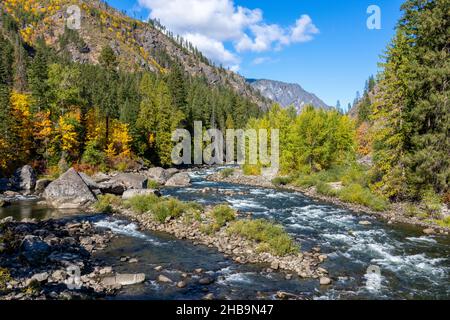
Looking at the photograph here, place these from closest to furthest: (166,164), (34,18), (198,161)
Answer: (166,164)
(198,161)
(34,18)

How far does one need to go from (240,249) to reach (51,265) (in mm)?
9996

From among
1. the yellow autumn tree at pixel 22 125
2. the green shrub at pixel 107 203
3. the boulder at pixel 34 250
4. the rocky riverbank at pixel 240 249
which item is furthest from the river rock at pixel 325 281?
the yellow autumn tree at pixel 22 125

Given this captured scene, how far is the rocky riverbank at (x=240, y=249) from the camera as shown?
16562 mm

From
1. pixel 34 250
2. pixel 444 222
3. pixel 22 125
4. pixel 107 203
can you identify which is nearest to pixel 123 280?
pixel 34 250

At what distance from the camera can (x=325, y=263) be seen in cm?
1770

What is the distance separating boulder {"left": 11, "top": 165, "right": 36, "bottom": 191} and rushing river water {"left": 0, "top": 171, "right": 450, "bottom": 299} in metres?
9.43

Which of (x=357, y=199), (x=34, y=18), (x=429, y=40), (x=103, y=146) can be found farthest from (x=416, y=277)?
(x=34, y=18)

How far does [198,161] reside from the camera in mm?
75375

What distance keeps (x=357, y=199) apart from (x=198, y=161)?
154ft

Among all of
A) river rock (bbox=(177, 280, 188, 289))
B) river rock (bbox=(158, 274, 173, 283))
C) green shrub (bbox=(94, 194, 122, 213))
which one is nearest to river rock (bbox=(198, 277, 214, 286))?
river rock (bbox=(177, 280, 188, 289))

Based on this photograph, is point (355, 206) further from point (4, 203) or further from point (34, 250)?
point (4, 203)

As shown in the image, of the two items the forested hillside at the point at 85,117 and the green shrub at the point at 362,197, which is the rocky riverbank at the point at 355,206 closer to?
the green shrub at the point at 362,197
